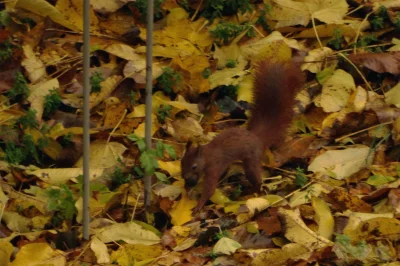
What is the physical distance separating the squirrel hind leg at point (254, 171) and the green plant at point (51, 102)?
0.98 metres

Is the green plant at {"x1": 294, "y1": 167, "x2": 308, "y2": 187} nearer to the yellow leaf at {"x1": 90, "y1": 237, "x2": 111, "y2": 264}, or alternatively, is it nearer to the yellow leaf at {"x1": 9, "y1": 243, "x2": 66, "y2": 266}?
the yellow leaf at {"x1": 90, "y1": 237, "x2": 111, "y2": 264}

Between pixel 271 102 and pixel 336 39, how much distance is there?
88 centimetres

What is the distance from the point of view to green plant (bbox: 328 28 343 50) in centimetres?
445

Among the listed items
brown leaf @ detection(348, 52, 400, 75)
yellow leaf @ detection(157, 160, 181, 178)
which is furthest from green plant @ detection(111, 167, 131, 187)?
brown leaf @ detection(348, 52, 400, 75)

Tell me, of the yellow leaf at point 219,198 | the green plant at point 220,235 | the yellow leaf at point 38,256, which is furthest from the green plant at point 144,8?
the yellow leaf at point 38,256

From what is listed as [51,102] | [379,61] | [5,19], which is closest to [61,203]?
[51,102]

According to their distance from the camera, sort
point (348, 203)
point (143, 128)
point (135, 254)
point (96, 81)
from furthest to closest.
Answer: point (96, 81) → point (143, 128) → point (348, 203) → point (135, 254)

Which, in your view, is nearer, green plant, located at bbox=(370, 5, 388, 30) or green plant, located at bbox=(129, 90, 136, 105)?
green plant, located at bbox=(129, 90, 136, 105)

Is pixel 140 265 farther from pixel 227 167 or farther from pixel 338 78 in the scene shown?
pixel 338 78

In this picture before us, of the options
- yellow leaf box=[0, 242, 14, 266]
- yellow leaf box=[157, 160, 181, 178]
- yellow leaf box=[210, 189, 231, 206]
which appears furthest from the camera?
yellow leaf box=[157, 160, 181, 178]

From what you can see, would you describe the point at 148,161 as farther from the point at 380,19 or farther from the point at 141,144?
the point at 380,19

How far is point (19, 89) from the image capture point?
4.02 meters

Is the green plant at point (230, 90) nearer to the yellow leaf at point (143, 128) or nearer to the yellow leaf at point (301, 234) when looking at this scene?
the yellow leaf at point (143, 128)

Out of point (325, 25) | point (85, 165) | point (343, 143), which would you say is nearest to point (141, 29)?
point (325, 25)
